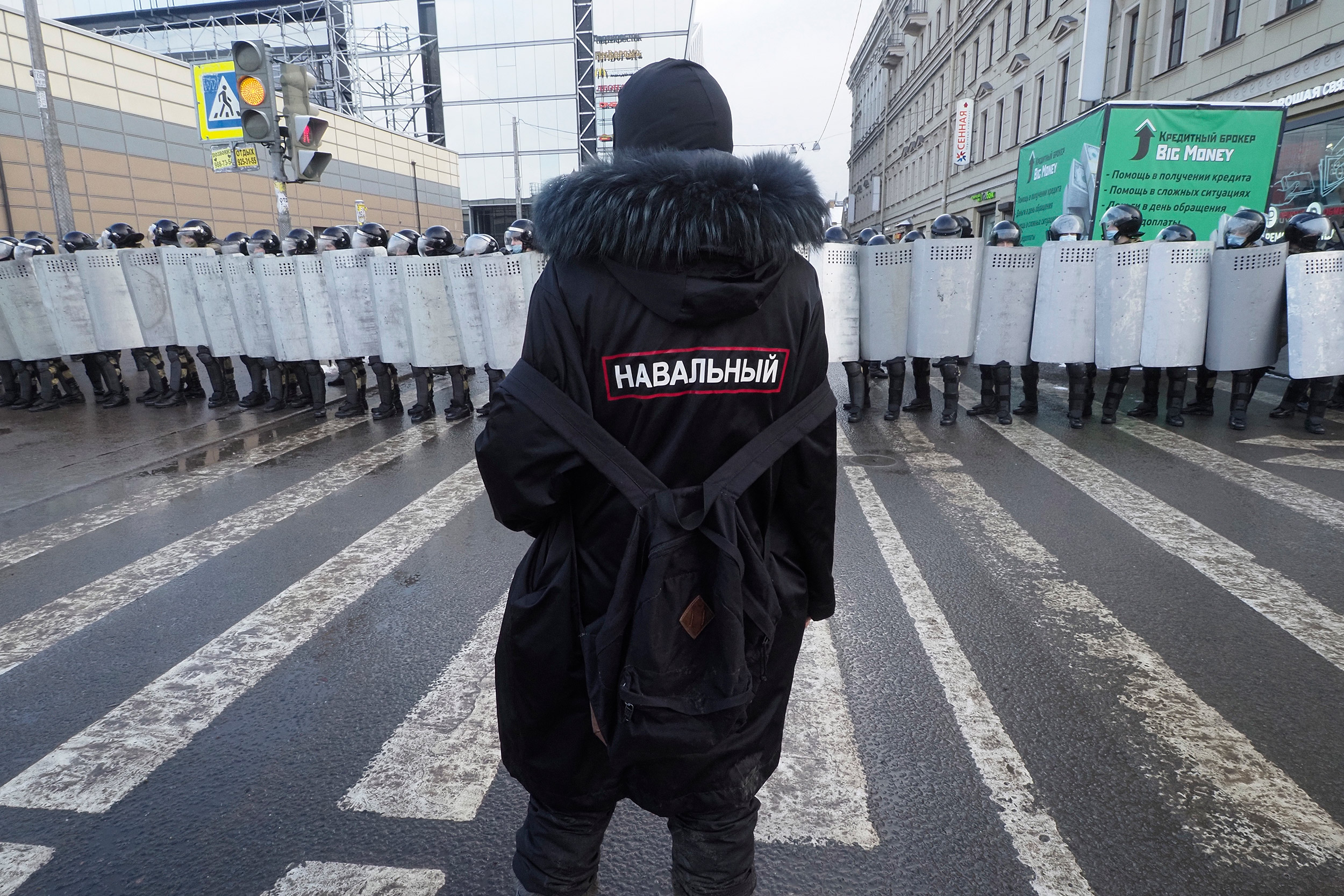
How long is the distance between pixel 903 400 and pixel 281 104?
9.17 meters

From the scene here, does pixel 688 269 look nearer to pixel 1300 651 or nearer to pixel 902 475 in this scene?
→ pixel 1300 651

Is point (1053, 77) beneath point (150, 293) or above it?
above

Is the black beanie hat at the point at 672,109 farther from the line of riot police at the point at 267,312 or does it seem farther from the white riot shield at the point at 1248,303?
the white riot shield at the point at 1248,303

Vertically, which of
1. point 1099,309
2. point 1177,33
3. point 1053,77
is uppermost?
point 1053,77

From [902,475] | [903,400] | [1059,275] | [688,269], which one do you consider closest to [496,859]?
[688,269]

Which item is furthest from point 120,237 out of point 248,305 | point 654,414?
point 654,414

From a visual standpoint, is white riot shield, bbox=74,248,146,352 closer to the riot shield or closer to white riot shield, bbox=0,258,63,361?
white riot shield, bbox=0,258,63,361

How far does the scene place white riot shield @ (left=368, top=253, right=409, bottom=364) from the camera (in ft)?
28.7

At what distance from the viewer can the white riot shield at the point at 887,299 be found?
8477 mm

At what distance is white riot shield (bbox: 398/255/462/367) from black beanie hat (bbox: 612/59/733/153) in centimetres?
747

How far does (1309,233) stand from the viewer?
727cm

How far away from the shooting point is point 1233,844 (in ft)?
7.39

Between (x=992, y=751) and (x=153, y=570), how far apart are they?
446 cm

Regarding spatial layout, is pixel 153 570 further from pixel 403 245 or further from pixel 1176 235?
pixel 1176 235
